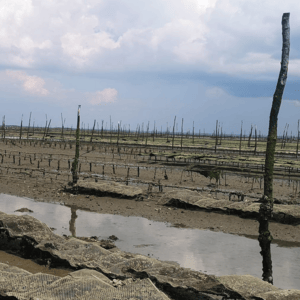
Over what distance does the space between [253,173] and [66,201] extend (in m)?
18.0

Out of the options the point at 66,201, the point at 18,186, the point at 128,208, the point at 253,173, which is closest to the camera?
the point at 128,208

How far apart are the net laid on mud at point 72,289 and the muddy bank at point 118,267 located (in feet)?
0.13

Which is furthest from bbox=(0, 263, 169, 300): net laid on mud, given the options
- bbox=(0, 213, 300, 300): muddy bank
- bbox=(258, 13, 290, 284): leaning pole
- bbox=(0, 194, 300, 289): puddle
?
bbox=(0, 194, 300, 289): puddle

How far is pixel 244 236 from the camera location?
42.1 ft

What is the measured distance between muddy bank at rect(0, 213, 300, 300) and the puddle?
7.01 ft

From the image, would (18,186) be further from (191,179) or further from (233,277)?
(233,277)

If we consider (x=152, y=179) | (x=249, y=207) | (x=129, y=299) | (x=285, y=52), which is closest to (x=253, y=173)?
(x=152, y=179)

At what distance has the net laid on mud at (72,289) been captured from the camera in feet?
20.3

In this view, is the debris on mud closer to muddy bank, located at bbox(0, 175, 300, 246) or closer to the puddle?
muddy bank, located at bbox(0, 175, 300, 246)

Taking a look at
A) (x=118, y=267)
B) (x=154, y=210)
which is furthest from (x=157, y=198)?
(x=118, y=267)

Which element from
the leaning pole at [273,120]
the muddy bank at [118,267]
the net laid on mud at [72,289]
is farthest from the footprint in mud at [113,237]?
the leaning pole at [273,120]

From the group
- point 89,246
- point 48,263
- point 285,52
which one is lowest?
point 48,263

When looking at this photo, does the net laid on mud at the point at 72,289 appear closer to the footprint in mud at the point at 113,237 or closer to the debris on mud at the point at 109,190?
the footprint in mud at the point at 113,237

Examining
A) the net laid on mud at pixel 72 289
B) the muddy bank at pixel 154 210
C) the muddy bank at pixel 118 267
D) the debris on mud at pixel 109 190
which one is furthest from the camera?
the debris on mud at pixel 109 190
